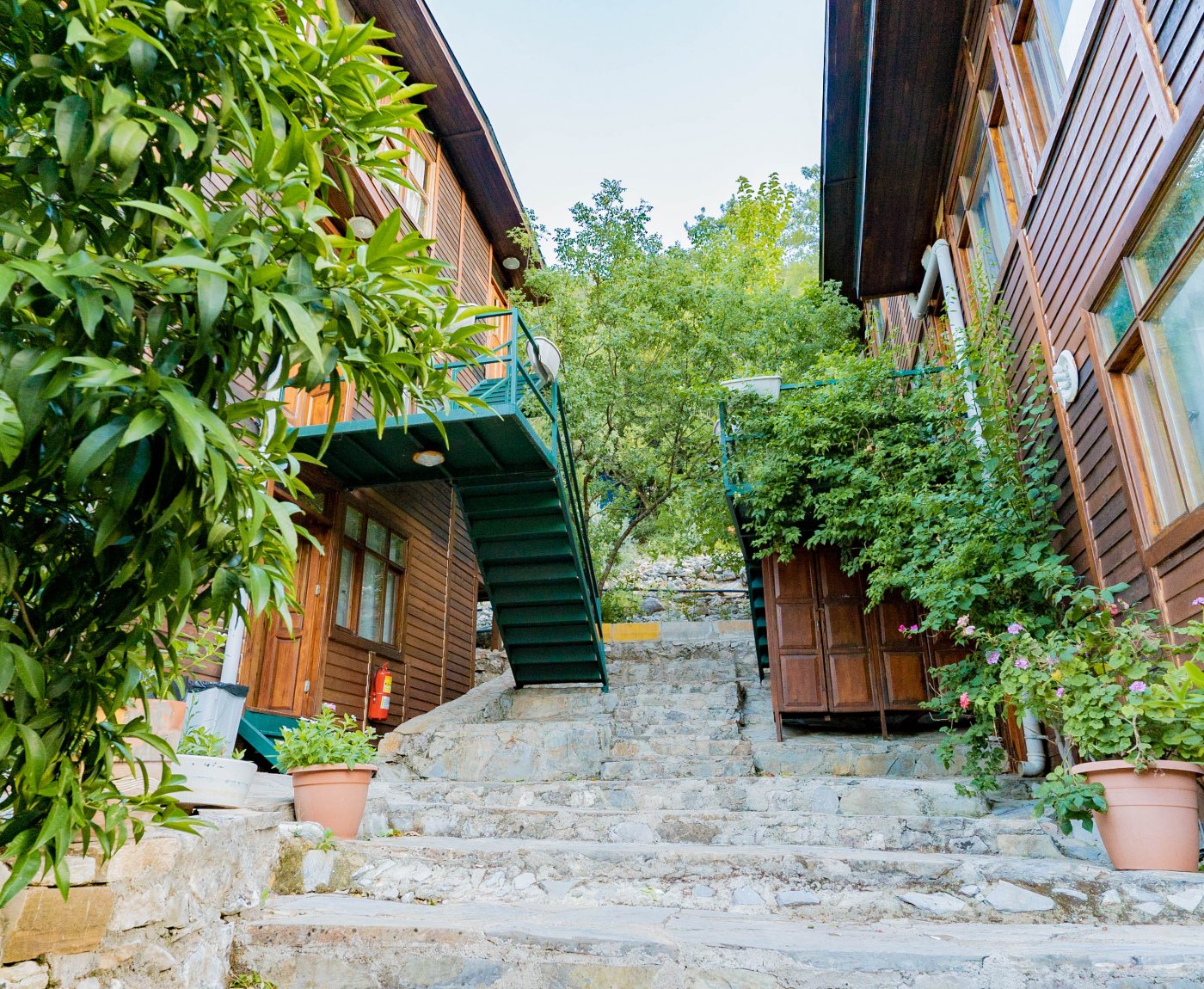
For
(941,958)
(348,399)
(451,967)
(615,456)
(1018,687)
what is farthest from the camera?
(615,456)

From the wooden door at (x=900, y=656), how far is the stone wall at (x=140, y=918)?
549cm

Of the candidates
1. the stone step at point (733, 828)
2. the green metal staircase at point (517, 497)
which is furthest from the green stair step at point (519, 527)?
the stone step at point (733, 828)

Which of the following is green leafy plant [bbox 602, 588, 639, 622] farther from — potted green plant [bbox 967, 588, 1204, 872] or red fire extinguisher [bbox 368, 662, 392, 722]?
potted green plant [bbox 967, 588, 1204, 872]

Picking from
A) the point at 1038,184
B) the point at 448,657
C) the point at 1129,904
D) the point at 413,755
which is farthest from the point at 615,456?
the point at 1129,904

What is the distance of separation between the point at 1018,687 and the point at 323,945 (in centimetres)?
303

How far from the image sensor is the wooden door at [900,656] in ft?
22.8

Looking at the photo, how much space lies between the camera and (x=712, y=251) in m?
12.9

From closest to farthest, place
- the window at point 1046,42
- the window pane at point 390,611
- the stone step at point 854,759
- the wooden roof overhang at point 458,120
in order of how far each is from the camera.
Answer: the window at point 1046,42 → the stone step at point 854,759 → the window pane at point 390,611 → the wooden roof overhang at point 458,120

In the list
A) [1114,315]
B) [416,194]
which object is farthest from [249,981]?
[416,194]

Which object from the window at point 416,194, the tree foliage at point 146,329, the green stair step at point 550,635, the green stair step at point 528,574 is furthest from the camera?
the window at point 416,194

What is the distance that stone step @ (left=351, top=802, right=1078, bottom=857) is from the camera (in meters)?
3.96

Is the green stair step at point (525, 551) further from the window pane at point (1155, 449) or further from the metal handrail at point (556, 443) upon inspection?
the window pane at point (1155, 449)

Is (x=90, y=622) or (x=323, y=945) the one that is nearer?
(x=90, y=622)

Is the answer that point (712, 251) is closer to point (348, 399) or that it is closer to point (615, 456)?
point (615, 456)
